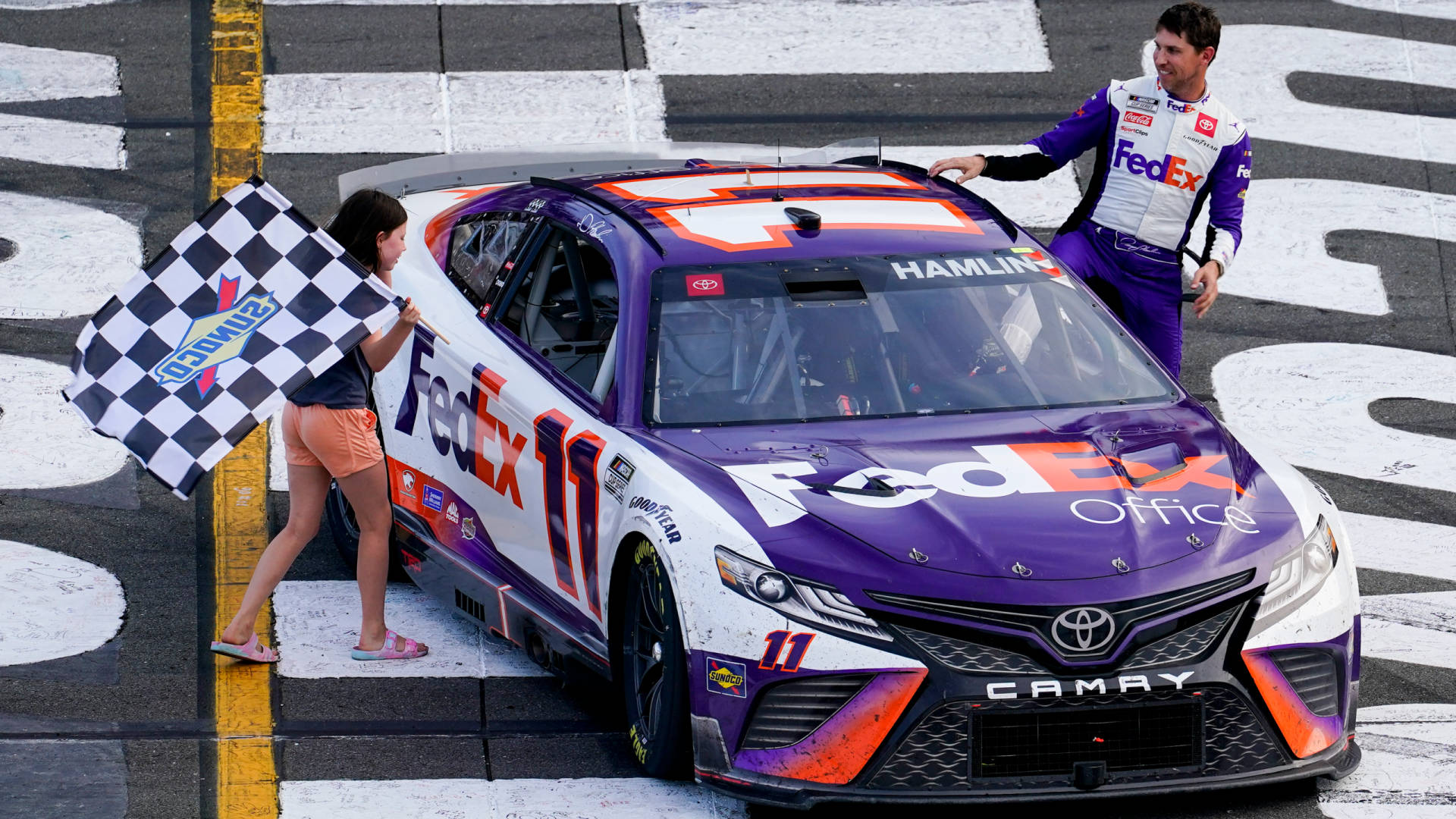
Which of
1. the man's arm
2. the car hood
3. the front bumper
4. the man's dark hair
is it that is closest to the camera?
the front bumper

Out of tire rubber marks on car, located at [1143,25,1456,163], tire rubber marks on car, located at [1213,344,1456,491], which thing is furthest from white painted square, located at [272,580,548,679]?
tire rubber marks on car, located at [1143,25,1456,163]

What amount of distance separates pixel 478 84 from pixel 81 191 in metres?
2.30

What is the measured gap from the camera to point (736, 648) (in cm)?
506

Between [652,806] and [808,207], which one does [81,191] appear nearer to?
[808,207]

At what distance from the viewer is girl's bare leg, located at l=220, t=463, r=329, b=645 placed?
637 centimetres

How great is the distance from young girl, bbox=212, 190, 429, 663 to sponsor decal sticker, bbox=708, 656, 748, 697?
5.16ft

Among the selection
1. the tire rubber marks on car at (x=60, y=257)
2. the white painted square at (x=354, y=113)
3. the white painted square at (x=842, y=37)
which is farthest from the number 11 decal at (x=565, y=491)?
the white painted square at (x=842, y=37)

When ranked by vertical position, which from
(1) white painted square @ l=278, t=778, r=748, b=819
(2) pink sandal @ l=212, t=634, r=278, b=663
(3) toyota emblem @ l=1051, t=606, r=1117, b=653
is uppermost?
(3) toyota emblem @ l=1051, t=606, r=1117, b=653

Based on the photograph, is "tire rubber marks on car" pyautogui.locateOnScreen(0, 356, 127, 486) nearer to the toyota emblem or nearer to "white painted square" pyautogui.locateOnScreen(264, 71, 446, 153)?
"white painted square" pyautogui.locateOnScreen(264, 71, 446, 153)

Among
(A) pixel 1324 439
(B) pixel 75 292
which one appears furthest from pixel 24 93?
(A) pixel 1324 439

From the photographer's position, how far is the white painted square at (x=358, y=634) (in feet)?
21.2

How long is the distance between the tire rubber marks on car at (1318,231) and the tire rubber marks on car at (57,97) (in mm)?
5782

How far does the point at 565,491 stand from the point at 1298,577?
2051 mm

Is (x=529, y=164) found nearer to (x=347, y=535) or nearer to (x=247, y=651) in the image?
(x=347, y=535)
